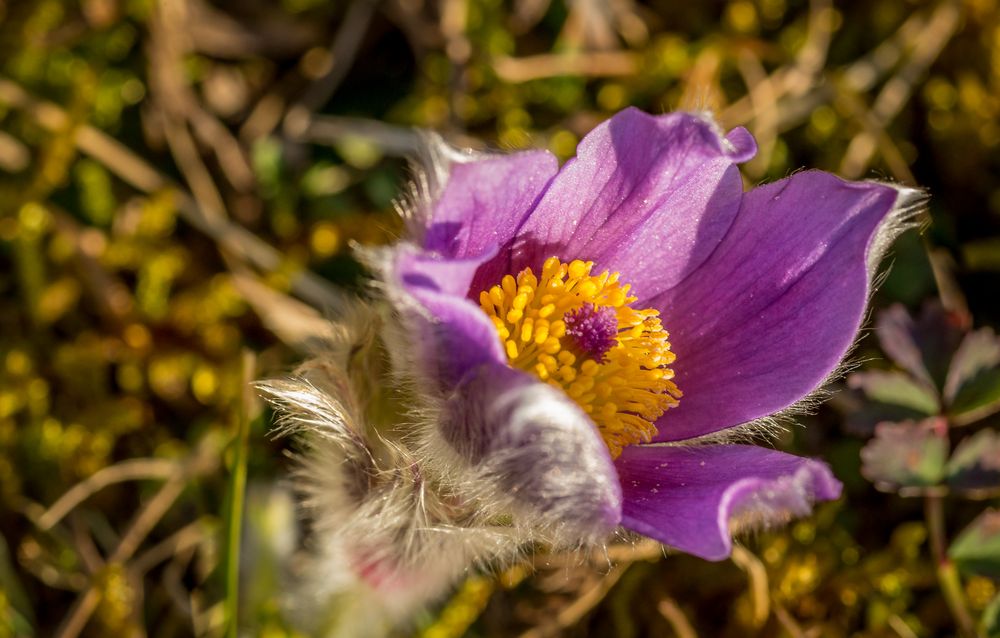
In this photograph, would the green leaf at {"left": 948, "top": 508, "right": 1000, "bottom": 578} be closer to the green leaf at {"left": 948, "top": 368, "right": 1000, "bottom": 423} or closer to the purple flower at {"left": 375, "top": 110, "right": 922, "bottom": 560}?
the green leaf at {"left": 948, "top": 368, "right": 1000, "bottom": 423}

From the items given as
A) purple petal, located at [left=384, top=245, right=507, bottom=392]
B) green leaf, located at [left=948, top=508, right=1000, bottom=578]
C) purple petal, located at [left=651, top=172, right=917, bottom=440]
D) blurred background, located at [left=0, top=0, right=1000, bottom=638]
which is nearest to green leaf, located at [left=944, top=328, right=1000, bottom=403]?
blurred background, located at [left=0, top=0, right=1000, bottom=638]

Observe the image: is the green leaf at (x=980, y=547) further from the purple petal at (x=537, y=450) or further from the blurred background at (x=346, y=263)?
the purple petal at (x=537, y=450)

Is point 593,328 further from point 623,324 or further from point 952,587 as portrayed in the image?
point 952,587

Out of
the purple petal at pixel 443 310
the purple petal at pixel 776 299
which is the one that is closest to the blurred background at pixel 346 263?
the purple petal at pixel 776 299

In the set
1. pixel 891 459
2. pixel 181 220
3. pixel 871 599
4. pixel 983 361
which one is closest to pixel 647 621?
pixel 871 599

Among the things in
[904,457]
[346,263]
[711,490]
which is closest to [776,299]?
[711,490]
